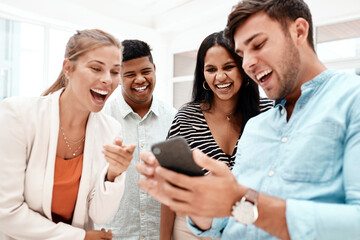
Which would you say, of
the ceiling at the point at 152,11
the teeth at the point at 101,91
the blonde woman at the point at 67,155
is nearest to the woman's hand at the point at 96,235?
the blonde woman at the point at 67,155

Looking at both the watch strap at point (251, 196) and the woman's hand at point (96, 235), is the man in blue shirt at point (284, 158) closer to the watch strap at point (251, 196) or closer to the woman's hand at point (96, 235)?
the watch strap at point (251, 196)

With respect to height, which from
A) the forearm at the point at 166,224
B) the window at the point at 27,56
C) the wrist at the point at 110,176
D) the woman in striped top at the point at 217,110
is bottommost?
the forearm at the point at 166,224

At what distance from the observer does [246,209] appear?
68 cm

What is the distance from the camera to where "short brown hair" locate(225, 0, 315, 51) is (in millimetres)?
1045

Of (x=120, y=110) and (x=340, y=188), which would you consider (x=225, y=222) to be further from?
(x=120, y=110)

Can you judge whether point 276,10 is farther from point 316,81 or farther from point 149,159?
point 149,159

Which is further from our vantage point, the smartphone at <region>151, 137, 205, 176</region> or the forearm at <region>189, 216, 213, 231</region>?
the forearm at <region>189, 216, 213, 231</region>

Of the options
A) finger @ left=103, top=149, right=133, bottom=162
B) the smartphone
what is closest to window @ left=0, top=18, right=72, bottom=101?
finger @ left=103, top=149, right=133, bottom=162

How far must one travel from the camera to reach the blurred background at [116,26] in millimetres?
4770

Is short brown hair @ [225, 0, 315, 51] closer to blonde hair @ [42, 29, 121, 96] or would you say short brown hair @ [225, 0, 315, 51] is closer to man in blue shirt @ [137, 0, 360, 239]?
man in blue shirt @ [137, 0, 360, 239]

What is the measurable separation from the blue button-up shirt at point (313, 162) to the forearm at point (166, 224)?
692mm

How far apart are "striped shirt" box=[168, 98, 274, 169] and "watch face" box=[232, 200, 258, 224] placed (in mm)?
814

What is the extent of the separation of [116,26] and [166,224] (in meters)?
5.14

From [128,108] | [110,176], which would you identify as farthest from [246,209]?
[128,108]
